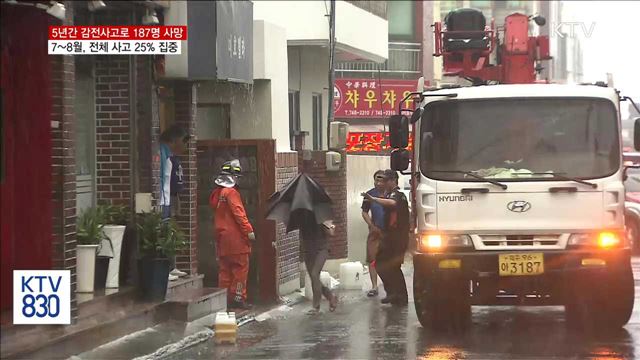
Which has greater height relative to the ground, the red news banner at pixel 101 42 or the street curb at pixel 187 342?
the red news banner at pixel 101 42

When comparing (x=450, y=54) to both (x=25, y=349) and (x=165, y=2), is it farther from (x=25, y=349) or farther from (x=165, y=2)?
(x=25, y=349)

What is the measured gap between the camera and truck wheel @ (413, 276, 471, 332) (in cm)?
1325

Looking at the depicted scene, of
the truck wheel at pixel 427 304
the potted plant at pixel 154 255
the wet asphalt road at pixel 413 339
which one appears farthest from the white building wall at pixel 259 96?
the truck wheel at pixel 427 304

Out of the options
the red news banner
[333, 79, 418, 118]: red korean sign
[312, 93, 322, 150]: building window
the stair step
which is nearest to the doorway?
the stair step

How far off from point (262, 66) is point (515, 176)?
Result: 7.32 meters

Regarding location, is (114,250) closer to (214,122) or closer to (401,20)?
(214,122)

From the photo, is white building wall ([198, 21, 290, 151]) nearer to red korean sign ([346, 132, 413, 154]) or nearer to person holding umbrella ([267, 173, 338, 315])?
person holding umbrella ([267, 173, 338, 315])

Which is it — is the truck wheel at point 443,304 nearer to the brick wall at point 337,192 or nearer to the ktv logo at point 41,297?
the ktv logo at point 41,297

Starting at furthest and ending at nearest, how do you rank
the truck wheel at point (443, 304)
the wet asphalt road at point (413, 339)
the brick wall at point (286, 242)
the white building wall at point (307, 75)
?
the white building wall at point (307, 75) < the brick wall at point (286, 242) < the truck wheel at point (443, 304) < the wet asphalt road at point (413, 339)

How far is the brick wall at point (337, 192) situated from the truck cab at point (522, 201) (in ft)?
26.2

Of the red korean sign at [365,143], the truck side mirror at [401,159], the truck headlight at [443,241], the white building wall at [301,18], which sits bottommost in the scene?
the truck headlight at [443,241]

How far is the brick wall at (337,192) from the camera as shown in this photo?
2159cm

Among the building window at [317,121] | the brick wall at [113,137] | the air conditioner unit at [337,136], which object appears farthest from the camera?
the building window at [317,121]

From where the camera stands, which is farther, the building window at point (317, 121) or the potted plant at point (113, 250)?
the building window at point (317, 121)
